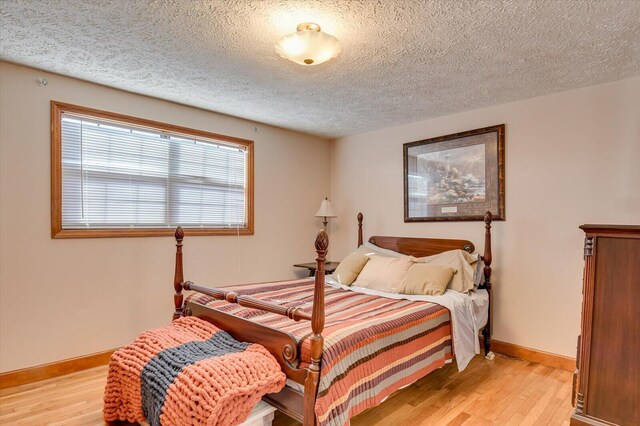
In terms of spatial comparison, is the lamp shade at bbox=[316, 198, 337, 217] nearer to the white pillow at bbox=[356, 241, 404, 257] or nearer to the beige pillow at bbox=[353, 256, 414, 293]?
the white pillow at bbox=[356, 241, 404, 257]

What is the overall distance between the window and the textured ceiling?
0.40m

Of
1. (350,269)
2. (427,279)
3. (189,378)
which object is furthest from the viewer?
(350,269)

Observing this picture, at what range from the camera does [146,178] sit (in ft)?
11.0

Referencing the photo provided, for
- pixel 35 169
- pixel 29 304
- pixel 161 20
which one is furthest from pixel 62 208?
pixel 161 20


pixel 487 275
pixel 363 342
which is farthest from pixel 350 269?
pixel 363 342

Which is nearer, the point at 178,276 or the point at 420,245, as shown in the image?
the point at 178,276

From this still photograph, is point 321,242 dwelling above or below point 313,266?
above

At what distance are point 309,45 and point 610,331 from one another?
87.8 inches

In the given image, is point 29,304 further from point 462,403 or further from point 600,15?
point 600,15

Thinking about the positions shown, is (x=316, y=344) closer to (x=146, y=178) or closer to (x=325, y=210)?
(x=146, y=178)

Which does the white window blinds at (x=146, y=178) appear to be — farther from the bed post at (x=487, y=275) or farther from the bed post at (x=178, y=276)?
the bed post at (x=487, y=275)

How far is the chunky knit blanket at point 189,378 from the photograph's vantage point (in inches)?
60.0

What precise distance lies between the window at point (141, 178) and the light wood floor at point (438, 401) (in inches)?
45.6

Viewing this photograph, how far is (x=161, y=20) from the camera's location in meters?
2.02
